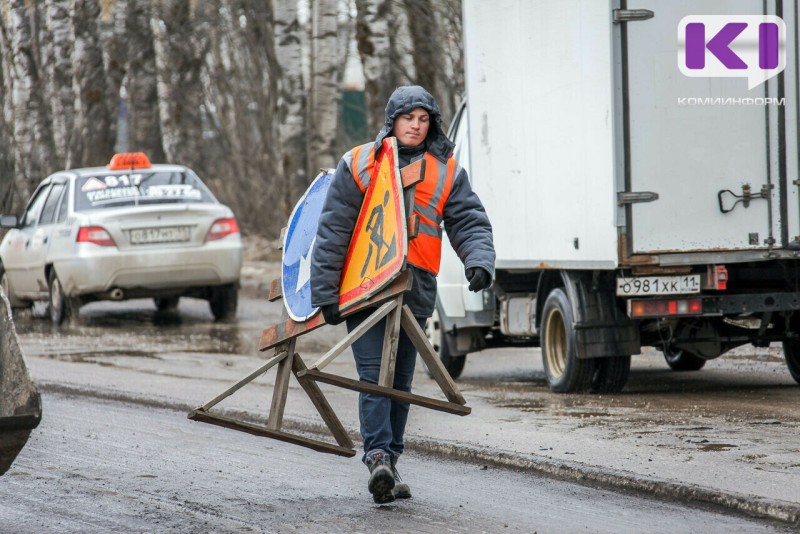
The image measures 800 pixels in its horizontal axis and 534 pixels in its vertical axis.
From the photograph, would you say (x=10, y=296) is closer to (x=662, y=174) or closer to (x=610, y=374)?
(x=610, y=374)

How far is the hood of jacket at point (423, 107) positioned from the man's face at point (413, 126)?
0.03m

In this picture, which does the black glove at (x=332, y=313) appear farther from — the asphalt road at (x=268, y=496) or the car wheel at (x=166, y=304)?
the car wheel at (x=166, y=304)

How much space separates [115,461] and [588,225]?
12.0ft

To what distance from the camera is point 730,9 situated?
976 cm

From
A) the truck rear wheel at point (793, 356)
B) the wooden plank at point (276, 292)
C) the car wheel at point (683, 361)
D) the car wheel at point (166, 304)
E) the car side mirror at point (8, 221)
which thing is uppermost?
the car side mirror at point (8, 221)

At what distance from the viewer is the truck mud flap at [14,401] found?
5742 millimetres

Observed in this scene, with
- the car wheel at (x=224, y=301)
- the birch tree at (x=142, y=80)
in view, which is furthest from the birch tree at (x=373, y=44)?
the birch tree at (x=142, y=80)

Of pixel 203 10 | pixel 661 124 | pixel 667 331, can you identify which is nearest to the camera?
pixel 661 124

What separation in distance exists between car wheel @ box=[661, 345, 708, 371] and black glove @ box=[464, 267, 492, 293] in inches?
239

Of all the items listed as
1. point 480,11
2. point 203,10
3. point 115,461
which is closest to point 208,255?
point 480,11

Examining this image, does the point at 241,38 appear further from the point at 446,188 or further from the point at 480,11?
the point at 446,188

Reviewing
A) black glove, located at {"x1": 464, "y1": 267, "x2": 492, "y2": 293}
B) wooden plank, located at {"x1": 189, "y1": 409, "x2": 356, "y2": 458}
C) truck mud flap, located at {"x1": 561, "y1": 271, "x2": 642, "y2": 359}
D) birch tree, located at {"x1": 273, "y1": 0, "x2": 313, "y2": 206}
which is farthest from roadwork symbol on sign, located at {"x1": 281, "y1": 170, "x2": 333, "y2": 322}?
birch tree, located at {"x1": 273, "y1": 0, "x2": 313, "y2": 206}

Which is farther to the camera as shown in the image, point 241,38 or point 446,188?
point 241,38

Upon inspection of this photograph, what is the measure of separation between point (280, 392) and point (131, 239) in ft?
32.2
